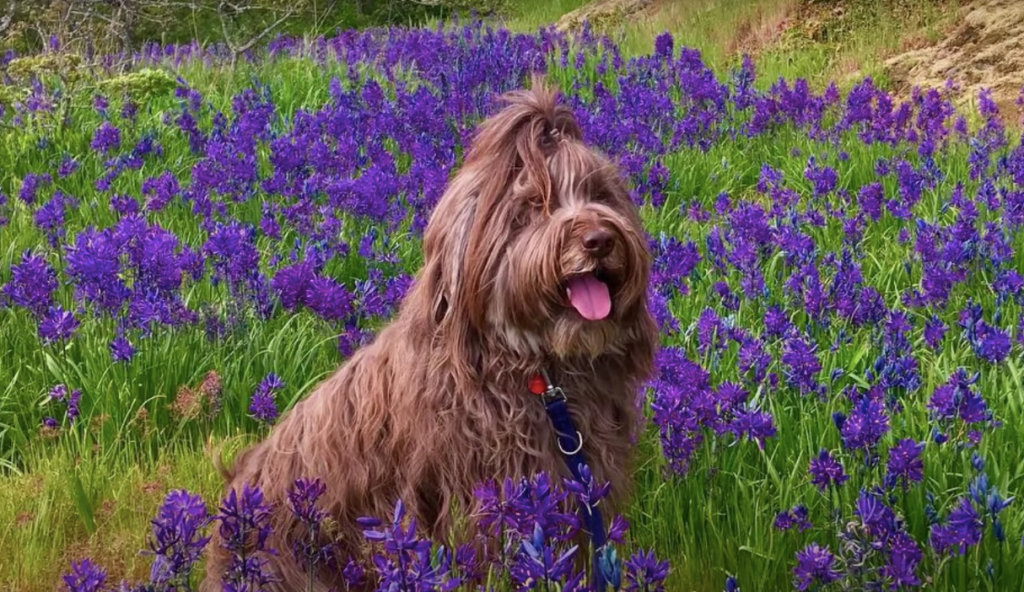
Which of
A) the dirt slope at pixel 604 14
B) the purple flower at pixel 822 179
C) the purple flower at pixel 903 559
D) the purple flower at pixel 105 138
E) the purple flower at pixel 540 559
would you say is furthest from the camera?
the dirt slope at pixel 604 14

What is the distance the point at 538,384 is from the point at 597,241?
1.47 ft

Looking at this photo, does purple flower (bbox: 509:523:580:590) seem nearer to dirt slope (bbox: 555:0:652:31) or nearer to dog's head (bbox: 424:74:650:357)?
dog's head (bbox: 424:74:650:357)

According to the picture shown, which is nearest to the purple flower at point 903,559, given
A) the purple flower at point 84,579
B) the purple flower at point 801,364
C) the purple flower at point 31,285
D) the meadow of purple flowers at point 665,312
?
the meadow of purple flowers at point 665,312

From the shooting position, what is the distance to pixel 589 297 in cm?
224

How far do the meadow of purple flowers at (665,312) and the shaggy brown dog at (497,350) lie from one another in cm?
15

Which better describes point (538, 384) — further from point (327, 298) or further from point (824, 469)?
point (327, 298)

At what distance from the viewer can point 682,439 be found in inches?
97.5

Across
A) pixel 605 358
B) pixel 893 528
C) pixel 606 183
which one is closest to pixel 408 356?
pixel 605 358

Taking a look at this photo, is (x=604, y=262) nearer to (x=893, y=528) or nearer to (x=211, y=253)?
(x=893, y=528)

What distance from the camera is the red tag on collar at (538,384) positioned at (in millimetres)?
2385

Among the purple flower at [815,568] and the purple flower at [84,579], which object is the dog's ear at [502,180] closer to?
the purple flower at [815,568]

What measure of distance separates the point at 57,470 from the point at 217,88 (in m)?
5.82

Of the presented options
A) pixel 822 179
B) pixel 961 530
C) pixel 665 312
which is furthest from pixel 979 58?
pixel 961 530

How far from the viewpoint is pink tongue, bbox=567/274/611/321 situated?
2.21m
